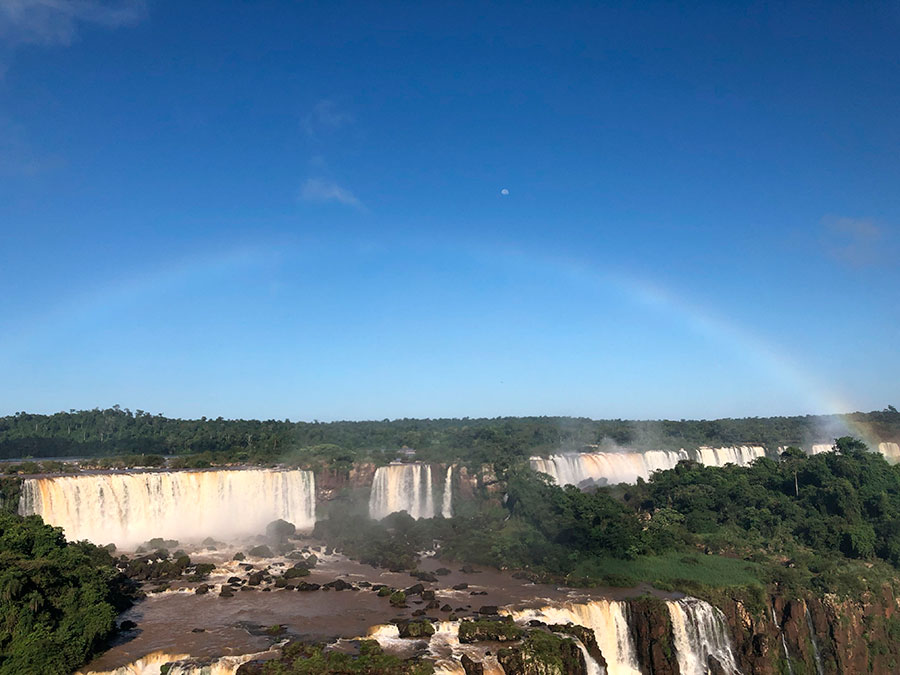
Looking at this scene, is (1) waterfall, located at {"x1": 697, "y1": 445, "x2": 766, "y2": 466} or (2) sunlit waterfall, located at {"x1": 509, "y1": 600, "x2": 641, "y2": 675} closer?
(2) sunlit waterfall, located at {"x1": 509, "y1": 600, "x2": 641, "y2": 675}

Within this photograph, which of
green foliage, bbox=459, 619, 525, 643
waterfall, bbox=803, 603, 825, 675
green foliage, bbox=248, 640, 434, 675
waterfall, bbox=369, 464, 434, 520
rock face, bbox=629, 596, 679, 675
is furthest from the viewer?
waterfall, bbox=369, 464, 434, 520

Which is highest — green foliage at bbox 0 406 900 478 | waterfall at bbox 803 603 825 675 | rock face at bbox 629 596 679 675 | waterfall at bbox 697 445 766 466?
green foliage at bbox 0 406 900 478

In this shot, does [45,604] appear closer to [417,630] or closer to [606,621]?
[417,630]

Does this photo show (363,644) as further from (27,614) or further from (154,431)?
(154,431)

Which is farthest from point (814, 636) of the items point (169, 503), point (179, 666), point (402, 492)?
point (169, 503)

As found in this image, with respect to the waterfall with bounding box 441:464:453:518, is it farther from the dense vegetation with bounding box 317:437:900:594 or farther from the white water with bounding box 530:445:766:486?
the white water with bounding box 530:445:766:486

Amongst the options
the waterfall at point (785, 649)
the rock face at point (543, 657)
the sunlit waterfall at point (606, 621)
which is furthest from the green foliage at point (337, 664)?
the waterfall at point (785, 649)

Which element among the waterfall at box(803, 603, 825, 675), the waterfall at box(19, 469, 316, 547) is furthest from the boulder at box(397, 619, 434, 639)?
the waterfall at box(19, 469, 316, 547)
